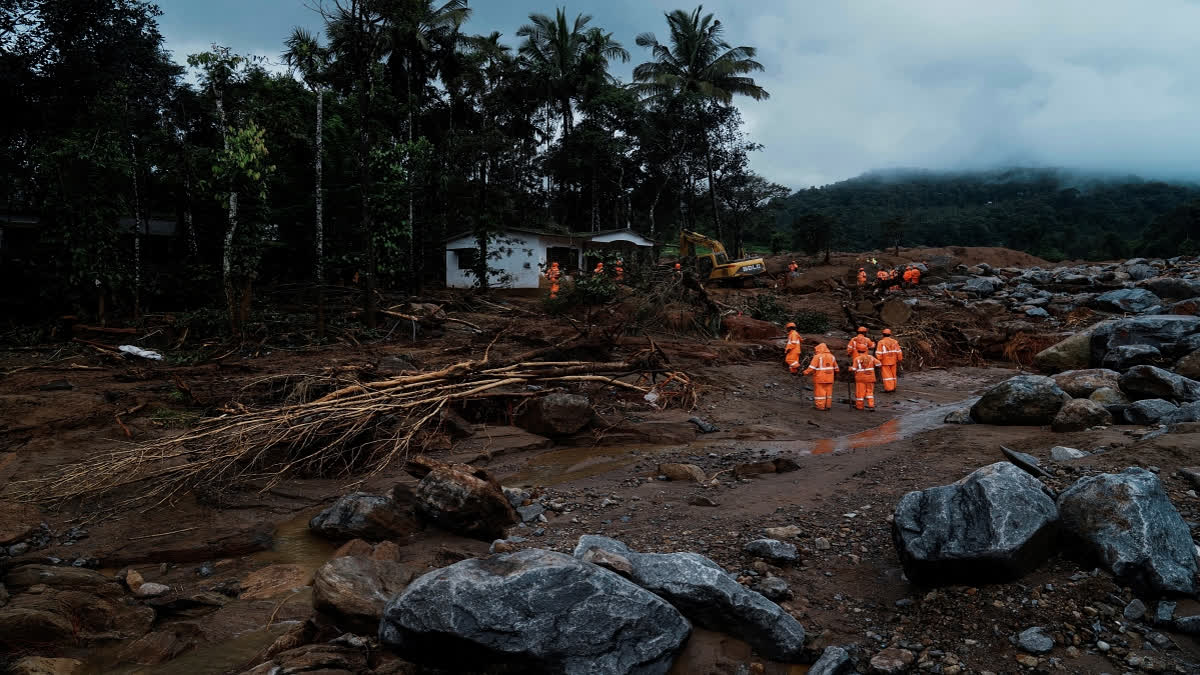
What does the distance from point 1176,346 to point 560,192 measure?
101ft

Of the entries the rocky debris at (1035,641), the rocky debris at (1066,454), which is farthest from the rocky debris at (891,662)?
the rocky debris at (1066,454)

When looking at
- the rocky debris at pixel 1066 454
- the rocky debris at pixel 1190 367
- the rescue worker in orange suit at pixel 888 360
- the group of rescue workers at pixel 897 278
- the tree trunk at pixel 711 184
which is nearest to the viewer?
the rocky debris at pixel 1066 454

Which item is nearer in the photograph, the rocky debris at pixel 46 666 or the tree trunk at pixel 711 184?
the rocky debris at pixel 46 666

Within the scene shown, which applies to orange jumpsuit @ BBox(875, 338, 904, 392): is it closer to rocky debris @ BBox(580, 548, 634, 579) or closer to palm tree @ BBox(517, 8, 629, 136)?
rocky debris @ BBox(580, 548, 634, 579)

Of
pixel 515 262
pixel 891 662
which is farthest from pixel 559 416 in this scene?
pixel 515 262

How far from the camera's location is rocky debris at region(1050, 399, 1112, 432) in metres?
6.42

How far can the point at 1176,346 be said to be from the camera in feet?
32.1

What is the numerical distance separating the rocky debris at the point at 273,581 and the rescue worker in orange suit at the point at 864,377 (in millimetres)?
7995

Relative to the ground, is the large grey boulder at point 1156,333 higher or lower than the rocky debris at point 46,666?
higher

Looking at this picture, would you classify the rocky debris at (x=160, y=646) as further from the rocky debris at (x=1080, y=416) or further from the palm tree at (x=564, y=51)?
the palm tree at (x=564, y=51)

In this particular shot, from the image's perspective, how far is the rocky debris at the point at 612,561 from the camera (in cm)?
335

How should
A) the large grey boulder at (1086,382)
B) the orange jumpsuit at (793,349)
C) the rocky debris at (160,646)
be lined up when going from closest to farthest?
the rocky debris at (160,646), the large grey boulder at (1086,382), the orange jumpsuit at (793,349)

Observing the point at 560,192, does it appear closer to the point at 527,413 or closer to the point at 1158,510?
the point at 527,413

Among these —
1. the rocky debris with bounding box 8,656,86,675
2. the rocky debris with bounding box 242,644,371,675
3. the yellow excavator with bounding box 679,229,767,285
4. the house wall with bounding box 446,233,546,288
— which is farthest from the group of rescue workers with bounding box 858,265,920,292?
the rocky debris with bounding box 8,656,86,675
